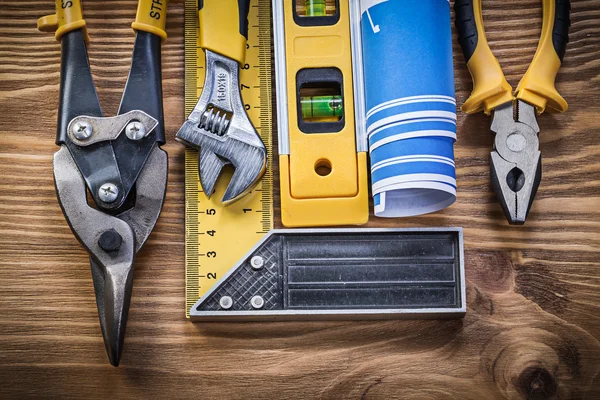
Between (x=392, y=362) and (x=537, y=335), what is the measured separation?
0.78 feet

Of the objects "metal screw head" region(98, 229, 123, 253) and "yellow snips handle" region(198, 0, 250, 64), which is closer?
"metal screw head" region(98, 229, 123, 253)

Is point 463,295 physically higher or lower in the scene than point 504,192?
lower

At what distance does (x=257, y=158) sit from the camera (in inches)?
47.5

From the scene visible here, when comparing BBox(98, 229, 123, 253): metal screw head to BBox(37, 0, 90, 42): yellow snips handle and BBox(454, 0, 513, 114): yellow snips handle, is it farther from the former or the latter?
BBox(454, 0, 513, 114): yellow snips handle

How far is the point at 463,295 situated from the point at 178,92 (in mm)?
581

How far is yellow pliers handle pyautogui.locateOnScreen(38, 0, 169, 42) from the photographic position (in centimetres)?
120

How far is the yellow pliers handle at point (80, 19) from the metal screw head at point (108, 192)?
0.26m

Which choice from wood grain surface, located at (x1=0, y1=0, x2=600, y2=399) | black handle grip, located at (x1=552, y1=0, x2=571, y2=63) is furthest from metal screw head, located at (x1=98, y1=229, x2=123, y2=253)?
black handle grip, located at (x1=552, y1=0, x2=571, y2=63)

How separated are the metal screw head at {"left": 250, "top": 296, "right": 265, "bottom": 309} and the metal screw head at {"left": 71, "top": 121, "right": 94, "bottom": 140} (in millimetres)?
361

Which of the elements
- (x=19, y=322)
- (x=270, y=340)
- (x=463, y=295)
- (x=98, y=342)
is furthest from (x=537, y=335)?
(x=19, y=322)

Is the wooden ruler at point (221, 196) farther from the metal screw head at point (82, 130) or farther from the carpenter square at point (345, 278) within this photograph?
the metal screw head at point (82, 130)

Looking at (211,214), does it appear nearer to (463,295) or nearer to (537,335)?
(463,295)

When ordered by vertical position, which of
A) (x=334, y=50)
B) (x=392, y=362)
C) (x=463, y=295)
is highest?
(x=334, y=50)

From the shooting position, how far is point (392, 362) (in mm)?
1196
